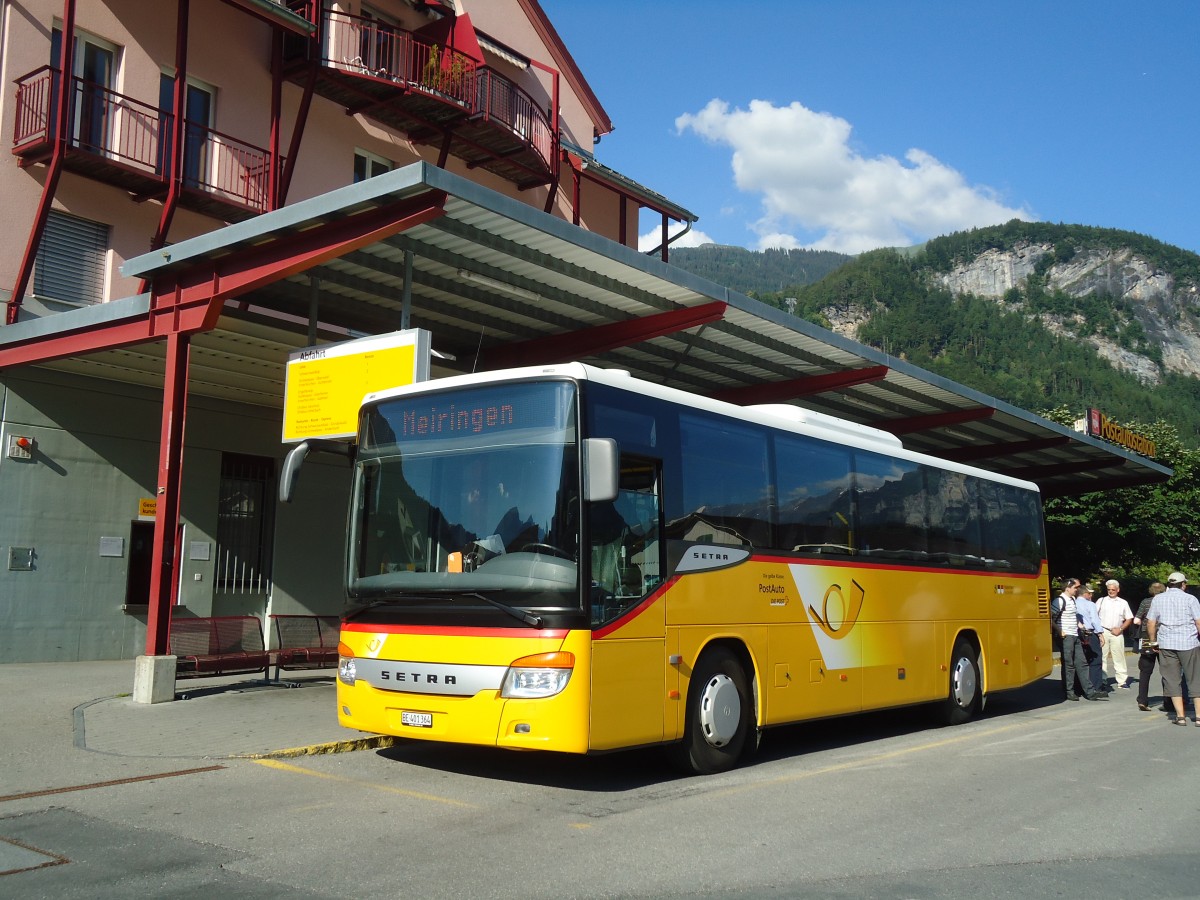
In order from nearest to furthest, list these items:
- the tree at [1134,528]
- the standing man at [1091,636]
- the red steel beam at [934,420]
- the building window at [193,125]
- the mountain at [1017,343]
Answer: the standing man at [1091,636] → the building window at [193,125] → the red steel beam at [934,420] → the tree at [1134,528] → the mountain at [1017,343]

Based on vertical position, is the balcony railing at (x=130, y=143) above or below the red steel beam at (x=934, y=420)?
above

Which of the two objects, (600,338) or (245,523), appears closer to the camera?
(600,338)

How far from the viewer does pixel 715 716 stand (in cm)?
903

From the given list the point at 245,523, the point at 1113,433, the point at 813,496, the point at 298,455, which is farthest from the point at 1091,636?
the point at 245,523

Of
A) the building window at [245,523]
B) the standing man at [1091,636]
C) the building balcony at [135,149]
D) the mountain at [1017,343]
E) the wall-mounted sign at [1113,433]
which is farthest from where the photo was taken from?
the mountain at [1017,343]

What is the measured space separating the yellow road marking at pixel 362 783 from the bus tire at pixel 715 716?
203 centimetres

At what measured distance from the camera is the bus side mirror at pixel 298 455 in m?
9.04

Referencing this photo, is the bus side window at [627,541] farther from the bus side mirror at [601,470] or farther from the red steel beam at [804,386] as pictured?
the red steel beam at [804,386]

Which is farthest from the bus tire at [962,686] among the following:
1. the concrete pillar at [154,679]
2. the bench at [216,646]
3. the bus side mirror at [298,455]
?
the concrete pillar at [154,679]

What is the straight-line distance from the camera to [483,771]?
29.3ft

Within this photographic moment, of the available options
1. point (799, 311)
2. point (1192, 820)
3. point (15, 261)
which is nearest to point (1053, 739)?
point (1192, 820)

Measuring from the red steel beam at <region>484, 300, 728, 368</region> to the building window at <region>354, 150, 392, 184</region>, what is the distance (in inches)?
297

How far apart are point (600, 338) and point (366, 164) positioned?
967 centimetres

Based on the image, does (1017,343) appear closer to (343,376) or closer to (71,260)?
(71,260)
